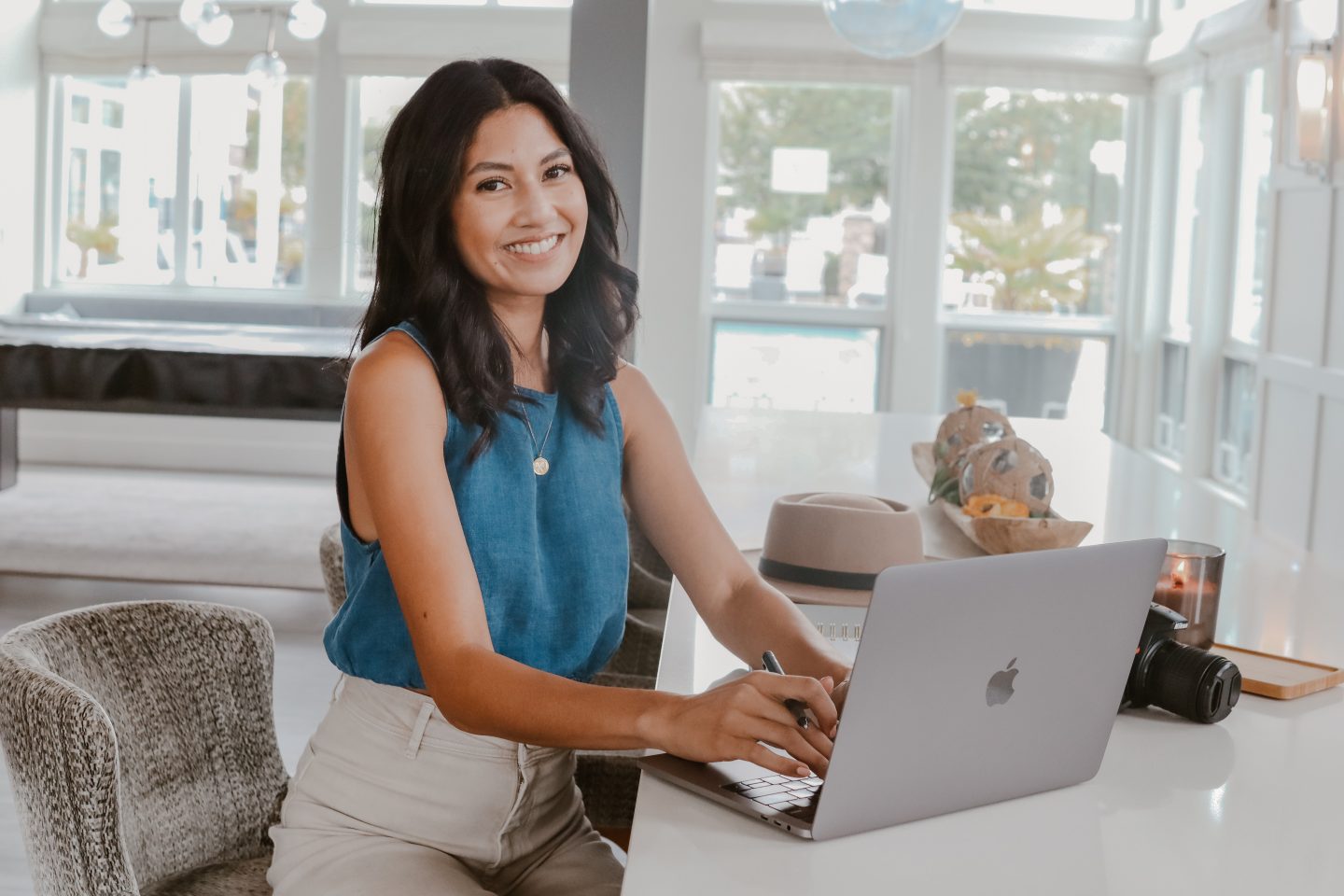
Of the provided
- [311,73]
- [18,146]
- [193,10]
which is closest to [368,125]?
[311,73]

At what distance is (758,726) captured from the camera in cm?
104

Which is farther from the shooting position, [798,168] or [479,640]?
[798,168]

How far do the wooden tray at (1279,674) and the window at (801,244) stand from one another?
641 centimetres

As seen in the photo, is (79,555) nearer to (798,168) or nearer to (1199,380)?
(798,168)

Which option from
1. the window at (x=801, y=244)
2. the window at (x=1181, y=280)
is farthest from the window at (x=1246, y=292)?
the window at (x=801, y=244)

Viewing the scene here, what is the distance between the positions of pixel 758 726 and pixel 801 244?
22.9 feet

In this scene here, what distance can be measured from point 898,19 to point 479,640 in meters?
1.99

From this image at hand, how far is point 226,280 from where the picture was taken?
8.20 meters

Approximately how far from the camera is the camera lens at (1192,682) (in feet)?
4.17

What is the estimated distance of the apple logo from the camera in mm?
1010

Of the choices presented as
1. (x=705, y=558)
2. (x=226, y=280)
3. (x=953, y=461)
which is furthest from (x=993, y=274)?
(x=705, y=558)

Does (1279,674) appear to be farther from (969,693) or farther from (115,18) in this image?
(115,18)

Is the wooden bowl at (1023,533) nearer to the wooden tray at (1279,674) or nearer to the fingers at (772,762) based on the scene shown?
the wooden tray at (1279,674)

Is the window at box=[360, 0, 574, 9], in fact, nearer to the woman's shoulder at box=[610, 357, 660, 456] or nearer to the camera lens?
the woman's shoulder at box=[610, 357, 660, 456]
